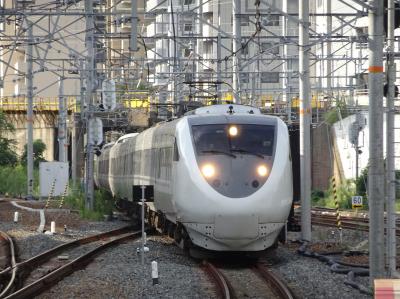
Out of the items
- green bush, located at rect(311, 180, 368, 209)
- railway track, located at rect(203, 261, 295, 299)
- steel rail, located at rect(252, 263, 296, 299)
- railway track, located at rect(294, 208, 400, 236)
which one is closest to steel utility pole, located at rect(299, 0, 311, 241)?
railway track, located at rect(294, 208, 400, 236)

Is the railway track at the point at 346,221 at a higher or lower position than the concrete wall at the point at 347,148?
lower

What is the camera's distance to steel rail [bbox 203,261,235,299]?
45.0 ft

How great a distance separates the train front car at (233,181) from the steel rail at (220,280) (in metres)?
0.48

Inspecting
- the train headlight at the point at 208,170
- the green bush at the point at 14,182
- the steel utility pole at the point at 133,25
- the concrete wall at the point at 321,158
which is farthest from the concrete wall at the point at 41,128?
the train headlight at the point at 208,170

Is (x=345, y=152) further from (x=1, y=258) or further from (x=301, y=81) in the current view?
(x=1, y=258)

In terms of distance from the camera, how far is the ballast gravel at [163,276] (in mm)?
14031

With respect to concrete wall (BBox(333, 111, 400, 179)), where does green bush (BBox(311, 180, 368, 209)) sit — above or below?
below

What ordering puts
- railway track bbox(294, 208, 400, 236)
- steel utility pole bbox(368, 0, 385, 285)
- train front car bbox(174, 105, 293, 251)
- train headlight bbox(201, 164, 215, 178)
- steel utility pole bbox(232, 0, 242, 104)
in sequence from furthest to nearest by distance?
steel utility pole bbox(232, 0, 242, 104), railway track bbox(294, 208, 400, 236), train headlight bbox(201, 164, 215, 178), train front car bbox(174, 105, 293, 251), steel utility pole bbox(368, 0, 385, 285)

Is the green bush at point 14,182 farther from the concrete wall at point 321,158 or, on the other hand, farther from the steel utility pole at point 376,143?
the steel utility pole at point 376,143

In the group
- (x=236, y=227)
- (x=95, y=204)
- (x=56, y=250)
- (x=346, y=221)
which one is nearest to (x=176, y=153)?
(x=236, y=227)

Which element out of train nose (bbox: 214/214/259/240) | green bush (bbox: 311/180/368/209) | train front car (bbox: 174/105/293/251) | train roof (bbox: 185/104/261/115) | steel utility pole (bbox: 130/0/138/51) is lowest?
green bush (bbox: 311/180/368/209)

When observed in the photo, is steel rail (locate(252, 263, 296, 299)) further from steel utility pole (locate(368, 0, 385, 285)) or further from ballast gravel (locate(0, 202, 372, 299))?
steel utility pole (locate(368, 0, 385, 285))

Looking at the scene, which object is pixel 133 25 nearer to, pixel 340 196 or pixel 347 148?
pixel 340 196

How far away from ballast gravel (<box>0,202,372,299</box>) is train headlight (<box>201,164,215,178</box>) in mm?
1651
